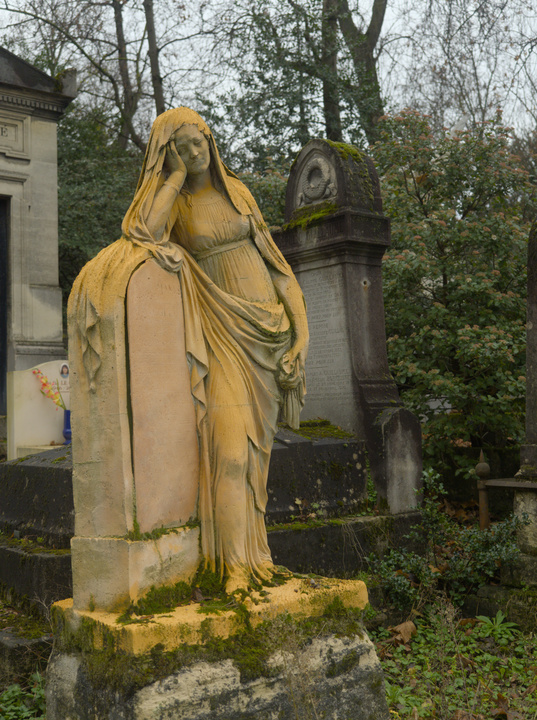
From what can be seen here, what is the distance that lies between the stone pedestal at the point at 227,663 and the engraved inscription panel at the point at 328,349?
354 centimetres

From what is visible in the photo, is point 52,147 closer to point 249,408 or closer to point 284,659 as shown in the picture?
point 249,408

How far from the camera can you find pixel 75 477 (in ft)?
9.81

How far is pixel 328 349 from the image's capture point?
22.4ft

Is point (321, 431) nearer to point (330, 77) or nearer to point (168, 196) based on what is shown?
point (168, 196)

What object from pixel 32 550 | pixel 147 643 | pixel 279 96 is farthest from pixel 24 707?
pixel 279 96

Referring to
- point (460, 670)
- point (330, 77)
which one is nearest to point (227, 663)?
point (460, 670)

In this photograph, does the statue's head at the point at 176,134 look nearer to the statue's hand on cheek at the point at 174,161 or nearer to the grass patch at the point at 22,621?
the statue's hand on cheek at the point at 174,161

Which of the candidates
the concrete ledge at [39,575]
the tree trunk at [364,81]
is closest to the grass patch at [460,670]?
the concrete ledge at [39,575]

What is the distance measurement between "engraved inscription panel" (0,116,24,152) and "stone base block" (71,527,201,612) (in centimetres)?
775

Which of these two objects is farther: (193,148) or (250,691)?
(193,148)

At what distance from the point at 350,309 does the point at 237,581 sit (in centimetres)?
395

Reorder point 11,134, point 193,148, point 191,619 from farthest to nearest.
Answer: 1. point 11,134
2. point 193,148
3. point 191,619

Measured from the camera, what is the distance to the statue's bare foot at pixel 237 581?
3.00 m

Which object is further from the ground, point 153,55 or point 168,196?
point 153,55
